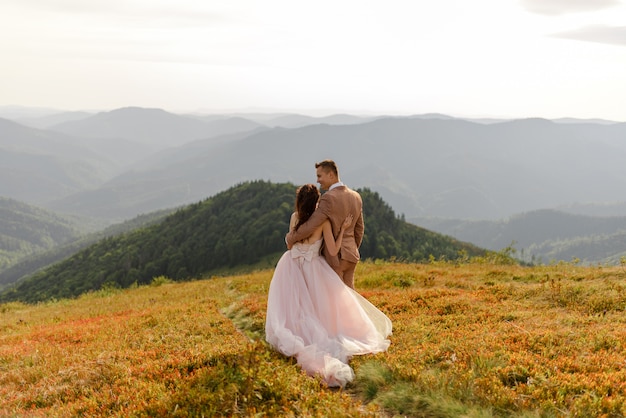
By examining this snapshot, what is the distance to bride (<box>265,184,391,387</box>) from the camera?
30.4 feet

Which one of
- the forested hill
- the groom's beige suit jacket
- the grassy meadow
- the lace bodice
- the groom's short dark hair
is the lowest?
the forested hill

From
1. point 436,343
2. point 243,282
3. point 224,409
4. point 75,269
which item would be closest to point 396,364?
point 436,343

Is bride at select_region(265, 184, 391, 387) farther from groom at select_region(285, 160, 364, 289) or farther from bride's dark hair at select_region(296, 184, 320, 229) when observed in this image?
groom at select_region(285, 160, 364, 289)

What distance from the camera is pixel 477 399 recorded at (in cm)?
677

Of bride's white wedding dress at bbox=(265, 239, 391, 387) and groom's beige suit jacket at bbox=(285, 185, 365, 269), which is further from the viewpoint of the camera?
groom's beige suit jacket at bbox=(285, 185, 365, 269)

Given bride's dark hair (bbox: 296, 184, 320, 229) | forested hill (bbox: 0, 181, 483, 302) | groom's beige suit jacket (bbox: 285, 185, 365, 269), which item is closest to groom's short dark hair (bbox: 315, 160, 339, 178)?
groom's beige suit jacket (bbox: 285, 185, 365, 269)

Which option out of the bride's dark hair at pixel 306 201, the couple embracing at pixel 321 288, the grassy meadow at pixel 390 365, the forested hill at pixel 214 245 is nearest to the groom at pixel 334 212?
the couple embracing at pixel 321 288

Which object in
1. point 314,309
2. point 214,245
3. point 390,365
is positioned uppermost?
point 314,309

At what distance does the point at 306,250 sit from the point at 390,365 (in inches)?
131

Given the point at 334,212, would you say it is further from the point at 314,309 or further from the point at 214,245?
the point at 214,245

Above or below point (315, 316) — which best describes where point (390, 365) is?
below

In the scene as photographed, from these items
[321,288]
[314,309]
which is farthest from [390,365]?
[321,288]

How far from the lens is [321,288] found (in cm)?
1006

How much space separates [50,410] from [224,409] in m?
3.39
